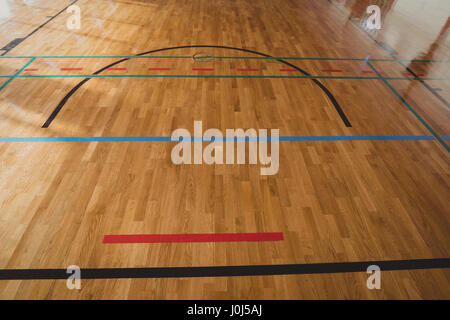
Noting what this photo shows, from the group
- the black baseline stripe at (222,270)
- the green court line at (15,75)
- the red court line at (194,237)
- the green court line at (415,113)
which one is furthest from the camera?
the green court line at (15,75)

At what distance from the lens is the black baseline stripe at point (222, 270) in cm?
176

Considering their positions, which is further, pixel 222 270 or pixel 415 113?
pixel 415 113

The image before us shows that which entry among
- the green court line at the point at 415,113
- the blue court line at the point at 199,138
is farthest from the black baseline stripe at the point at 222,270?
the green court line at the point at 415,113

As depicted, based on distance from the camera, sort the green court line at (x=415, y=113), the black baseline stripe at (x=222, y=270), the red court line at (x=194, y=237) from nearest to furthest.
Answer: the black baseline stripe at (x=222, y=270), the red court line at (x=194, y=237), the green court line at (x=415, y=113)

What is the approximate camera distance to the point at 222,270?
1812mm

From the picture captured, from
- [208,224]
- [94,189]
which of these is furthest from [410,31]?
[94,189]

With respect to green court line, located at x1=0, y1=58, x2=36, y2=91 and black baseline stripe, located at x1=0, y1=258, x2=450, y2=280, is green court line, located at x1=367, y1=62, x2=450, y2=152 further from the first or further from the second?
green court line, located at x1=0, y1=58, x2=36, y2=91

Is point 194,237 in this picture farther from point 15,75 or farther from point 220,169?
point 15,75

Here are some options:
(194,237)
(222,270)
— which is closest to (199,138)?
(194,237)

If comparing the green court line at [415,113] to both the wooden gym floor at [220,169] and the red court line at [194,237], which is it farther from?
the red court line at [194,237]

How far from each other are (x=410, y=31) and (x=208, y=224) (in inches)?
249

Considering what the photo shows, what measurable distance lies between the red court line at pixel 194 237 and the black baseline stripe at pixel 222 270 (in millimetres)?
208

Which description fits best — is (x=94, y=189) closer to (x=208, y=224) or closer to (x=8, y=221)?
(x=8, y=221)

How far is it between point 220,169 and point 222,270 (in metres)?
0.96
